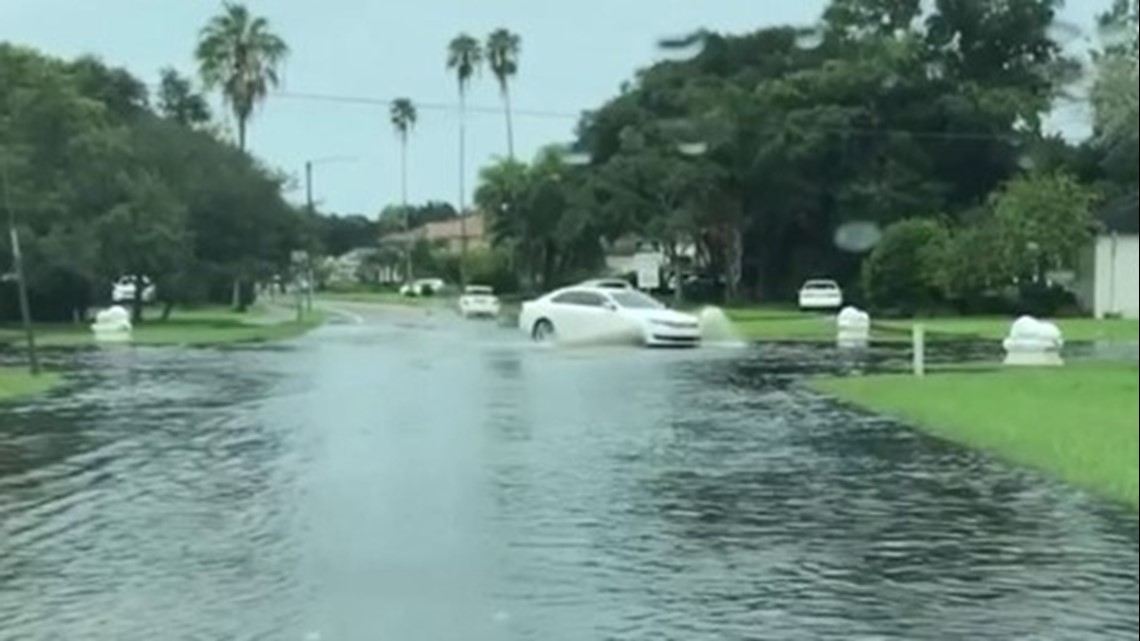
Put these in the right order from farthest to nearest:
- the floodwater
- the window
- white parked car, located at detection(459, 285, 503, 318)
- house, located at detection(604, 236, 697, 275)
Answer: the window, white parked car, located at detection(459, 285, 503, 318), house, located at detection(604, 236, 697, 275), the floodwater

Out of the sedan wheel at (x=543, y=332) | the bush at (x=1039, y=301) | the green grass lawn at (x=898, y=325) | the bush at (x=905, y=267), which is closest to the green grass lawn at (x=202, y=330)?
the sedan wheel at (x=543, y=332)

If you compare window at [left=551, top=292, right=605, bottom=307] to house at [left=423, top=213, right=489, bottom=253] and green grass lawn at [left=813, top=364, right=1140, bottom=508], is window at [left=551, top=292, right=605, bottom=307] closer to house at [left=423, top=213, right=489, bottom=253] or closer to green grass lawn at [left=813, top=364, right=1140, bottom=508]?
house at [left=423, top=213, right=489, bottom=253]

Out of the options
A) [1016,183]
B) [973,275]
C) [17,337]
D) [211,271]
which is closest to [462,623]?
[1016,183]

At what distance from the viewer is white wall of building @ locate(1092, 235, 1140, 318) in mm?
3168

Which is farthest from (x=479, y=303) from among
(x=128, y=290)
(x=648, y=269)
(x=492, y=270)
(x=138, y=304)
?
(x=128, y=290)

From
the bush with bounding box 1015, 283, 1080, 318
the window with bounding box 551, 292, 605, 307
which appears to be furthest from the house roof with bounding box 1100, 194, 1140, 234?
the window with bounding box 551, 292, 605, 307

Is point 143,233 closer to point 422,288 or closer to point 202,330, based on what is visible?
point 202,330

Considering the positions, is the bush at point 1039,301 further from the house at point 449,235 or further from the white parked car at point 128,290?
the white parked car at point 128,290

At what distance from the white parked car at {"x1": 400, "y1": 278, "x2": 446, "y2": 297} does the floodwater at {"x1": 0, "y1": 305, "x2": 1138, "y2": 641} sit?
1179cm

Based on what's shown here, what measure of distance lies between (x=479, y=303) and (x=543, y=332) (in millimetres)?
9072

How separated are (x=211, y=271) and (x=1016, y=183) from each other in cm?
5411

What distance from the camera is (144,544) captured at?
1149 centimetres

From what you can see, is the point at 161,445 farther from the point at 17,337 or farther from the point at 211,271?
the point at 211,271

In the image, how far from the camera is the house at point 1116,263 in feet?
10.4
